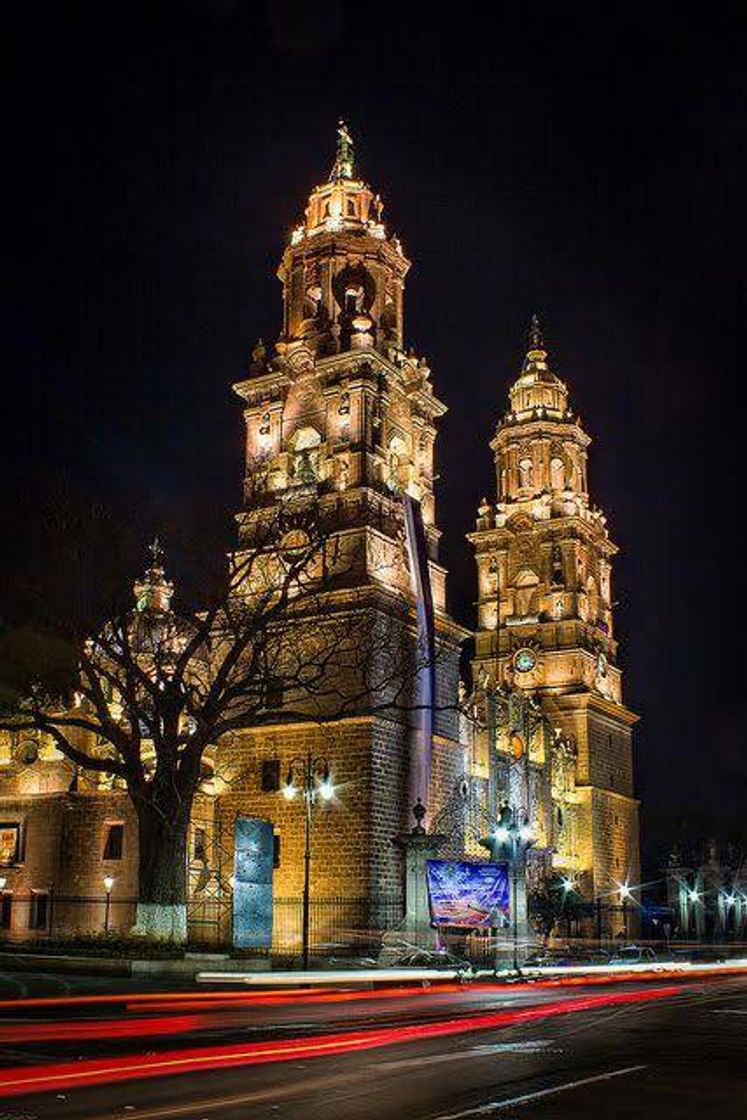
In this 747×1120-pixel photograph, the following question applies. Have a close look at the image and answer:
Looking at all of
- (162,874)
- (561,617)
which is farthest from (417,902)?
(561,617)

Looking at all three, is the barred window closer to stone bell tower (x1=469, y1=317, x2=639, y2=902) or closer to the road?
stone bell tower (x1=469, y1=317, x2=639, y2=902)

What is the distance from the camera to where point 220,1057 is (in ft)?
42.1

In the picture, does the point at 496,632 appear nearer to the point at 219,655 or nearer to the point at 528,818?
the point at 528,818

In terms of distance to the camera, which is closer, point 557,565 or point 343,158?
A: point 343,158

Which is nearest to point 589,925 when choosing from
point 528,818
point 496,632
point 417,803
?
point 528,818

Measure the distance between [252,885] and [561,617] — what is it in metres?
39.8

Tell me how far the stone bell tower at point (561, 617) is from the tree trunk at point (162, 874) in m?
36.8

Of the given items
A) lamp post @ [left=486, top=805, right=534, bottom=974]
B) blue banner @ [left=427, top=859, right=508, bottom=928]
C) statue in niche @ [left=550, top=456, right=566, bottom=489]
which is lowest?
blue banner @ [left=427, top=859, right=508, bottom=928]

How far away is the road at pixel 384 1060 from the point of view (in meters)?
9.80

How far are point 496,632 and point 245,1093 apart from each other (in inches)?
2541

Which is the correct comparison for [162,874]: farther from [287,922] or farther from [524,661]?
[524,661]

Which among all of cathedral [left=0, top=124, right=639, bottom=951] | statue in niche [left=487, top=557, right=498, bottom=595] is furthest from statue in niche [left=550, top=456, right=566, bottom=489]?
cathedral [left=0, top=124, right=639, bottom=951]

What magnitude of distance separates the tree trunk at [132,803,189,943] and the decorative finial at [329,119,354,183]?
3453cm

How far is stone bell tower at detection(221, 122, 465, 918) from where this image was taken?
44.2 meters
